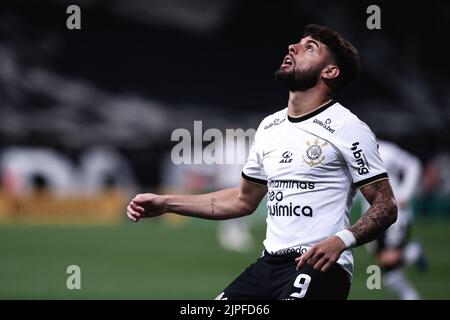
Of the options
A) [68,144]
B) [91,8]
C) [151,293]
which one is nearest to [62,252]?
[151,293]

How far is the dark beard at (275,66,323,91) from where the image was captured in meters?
5.18

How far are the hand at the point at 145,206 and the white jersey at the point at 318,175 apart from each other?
0.69 meters

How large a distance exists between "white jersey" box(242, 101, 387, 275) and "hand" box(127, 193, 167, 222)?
692mm

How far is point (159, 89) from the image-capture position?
28.3 metres

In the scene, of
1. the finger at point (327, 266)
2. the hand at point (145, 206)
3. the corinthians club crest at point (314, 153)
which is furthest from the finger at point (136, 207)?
the finger at point (327, 266)

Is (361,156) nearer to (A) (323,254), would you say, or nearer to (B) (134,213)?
(A) (323,254)

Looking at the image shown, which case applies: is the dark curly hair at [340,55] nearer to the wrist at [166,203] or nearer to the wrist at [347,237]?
the wrist at [347,237]

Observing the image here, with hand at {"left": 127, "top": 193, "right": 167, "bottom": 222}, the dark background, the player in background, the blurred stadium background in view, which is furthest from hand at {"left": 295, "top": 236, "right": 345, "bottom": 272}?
the dark background

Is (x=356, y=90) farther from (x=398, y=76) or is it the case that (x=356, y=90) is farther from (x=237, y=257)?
(x=237, y=257)

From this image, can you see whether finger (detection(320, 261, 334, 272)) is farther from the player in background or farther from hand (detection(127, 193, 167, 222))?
the player in background

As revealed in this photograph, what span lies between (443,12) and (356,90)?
12.2 ft

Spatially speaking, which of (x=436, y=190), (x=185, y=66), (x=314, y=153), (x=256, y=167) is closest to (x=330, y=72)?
(x=314, y=153)
